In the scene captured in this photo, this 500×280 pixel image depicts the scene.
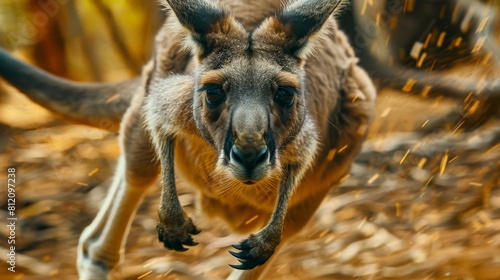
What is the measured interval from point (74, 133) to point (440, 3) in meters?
3.26

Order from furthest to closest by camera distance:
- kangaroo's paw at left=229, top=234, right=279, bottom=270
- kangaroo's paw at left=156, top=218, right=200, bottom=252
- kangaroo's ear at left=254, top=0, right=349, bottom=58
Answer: kangaroo's paw at left=156, top=218, right=200, bottom=252 → kangaroo's paw at left=229, top=234, right=279, bottom=270 → kangaroo's ear at left=254, top=0, right=349, bottom=58

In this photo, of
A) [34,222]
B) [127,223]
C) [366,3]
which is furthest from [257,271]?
[366,3]

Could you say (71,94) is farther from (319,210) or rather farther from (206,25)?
(319,210)

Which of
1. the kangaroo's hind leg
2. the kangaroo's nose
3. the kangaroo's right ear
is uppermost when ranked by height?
the kangaroo's right ear

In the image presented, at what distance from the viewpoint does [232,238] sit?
4996 millimetres

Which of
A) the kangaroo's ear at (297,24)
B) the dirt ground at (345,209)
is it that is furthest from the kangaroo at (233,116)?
the dirt ground at (345,209)

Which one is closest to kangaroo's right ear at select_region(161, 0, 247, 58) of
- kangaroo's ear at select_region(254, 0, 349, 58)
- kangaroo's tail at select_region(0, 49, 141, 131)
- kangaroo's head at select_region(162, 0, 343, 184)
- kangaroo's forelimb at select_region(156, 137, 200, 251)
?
kangaroo's head at select_region(162, 0, 343, 184)

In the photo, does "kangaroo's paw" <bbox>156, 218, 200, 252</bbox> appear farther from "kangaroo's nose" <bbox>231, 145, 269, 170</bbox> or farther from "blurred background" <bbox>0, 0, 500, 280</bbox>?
"blurred background" <bbox>0, 0, 500, 280</bbox>

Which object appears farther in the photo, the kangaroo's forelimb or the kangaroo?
the kangaroo's forelimb

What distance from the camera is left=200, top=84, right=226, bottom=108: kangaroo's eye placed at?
3180mm

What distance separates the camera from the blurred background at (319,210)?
15.6 ft

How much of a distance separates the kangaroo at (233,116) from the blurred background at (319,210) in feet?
1.83

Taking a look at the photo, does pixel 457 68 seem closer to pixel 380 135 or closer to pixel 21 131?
pixel 380 135

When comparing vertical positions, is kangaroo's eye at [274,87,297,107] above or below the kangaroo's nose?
above
